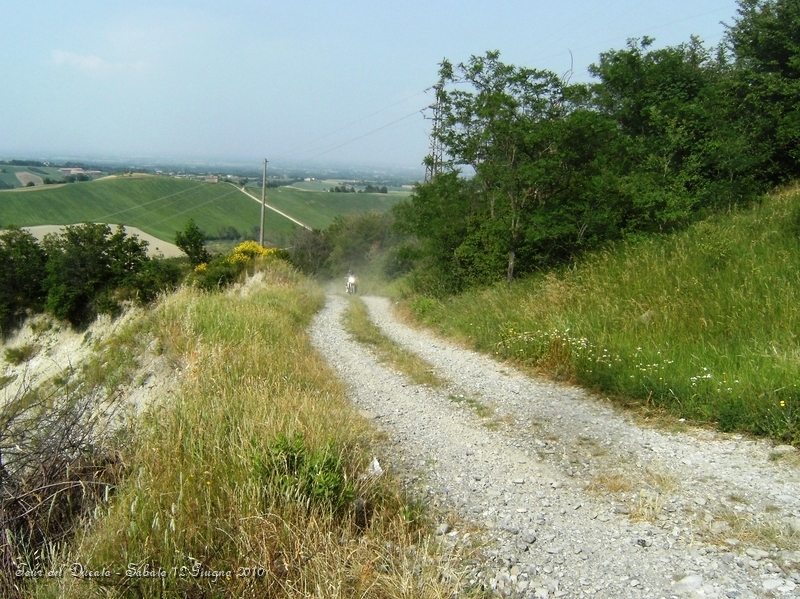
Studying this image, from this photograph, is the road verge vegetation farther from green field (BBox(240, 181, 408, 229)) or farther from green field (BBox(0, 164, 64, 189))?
green field (BBox(0, 164, 64, 189))

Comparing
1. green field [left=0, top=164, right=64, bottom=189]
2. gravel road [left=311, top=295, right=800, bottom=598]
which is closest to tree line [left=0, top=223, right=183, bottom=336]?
gravel road [left=311, top=295, right=800, bottom=598]

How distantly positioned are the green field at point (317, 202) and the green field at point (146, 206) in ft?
10.8

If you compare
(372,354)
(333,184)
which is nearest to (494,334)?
(372,354)

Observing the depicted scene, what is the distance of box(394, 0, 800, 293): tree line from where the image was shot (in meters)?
13.3

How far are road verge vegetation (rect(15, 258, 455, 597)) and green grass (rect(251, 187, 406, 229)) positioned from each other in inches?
2047

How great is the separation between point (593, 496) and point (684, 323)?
3980 millimetres

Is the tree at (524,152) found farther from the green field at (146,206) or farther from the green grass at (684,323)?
the green field at (146,206)

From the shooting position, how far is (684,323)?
24.2ft

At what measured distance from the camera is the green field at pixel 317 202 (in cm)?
5925

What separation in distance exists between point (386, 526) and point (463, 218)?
44.1ft

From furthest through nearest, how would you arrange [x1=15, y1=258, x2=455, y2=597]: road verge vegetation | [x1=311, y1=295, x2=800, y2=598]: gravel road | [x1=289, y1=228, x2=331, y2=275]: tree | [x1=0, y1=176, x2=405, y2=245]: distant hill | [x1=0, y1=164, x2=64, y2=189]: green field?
[x1=0, y1=164, x2=64, y2=189]: green field
[x1=0, y1=176, x2=405, y2=245]: distant hill
[x1=289, y1=228, x2=331, y2=275]: tree
[x1=311, y1=295, x2=800, y2=598]: gravel road
[x1=15, y1=258, x2=455, y2=597]: road verge vegetation

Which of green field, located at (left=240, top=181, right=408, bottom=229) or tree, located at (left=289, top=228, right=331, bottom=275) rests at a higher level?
green field, located at (left=240, top=181, right=408, bottom=229)

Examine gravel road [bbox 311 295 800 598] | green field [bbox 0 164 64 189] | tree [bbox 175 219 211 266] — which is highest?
green field [bbox 0 164 64 189]

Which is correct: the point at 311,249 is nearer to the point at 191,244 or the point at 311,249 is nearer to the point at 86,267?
the point at 191,244
